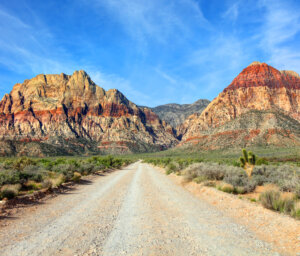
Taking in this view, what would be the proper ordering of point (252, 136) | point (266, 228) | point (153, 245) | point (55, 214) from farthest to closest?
point (252, 136), point (55, 214), point (266, 228), point (153, 245)

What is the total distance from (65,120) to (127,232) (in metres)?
170

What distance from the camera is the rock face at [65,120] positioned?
143 m

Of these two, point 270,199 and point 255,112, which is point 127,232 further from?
point 255,112

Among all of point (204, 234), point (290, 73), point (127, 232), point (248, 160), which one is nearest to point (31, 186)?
point (127, 232)

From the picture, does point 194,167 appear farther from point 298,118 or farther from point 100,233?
point 298,118

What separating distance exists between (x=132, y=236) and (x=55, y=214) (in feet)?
13.1

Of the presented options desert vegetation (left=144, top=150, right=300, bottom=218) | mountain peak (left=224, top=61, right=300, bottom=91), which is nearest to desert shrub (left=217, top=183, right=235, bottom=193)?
desert vegetation (left=144, top=150, right=300, bottom=218)

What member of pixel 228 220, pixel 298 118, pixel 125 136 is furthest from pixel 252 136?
pixel 125 136

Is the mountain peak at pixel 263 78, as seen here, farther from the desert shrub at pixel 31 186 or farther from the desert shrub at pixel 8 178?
the desert shrub at pixel 8 178

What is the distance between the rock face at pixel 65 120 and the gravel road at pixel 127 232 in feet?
388

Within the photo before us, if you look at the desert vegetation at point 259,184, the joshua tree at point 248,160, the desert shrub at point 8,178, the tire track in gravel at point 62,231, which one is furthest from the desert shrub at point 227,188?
the desert shrub at point 8,178

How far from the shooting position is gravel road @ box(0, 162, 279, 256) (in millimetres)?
4816

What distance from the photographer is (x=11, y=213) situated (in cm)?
Answer: 818

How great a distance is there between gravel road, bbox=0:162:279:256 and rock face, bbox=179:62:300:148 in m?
73.5
